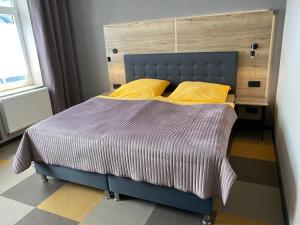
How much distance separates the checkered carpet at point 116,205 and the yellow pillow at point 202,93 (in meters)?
0.77

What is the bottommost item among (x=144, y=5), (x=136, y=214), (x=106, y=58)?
(x=136, y=214)

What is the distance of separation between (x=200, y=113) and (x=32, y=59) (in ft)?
9.47

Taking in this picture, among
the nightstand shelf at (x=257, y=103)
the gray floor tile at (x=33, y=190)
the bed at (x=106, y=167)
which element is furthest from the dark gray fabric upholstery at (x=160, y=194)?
the nightstand shelf at (x=257, y=103)

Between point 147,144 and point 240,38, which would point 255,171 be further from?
point 240,38

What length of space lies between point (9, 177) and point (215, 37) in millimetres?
2950

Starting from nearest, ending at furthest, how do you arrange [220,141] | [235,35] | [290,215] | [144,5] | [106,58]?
[290,215] → [220,141] → [235,35] → [144,5] → [106,58]

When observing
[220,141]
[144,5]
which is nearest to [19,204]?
[220,141]

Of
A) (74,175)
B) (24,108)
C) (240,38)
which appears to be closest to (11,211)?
(74,175)

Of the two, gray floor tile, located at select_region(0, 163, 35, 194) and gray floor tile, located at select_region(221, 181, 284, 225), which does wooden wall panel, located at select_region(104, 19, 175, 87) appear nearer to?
gray floor tile, located at select_region(0, 163, 35, 194)

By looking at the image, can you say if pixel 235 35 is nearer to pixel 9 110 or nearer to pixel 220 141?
pixel 220 141

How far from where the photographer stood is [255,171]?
2350 millimetres

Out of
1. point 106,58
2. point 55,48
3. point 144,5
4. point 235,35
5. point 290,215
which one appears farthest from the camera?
point 106,58

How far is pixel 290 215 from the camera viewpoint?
156cm

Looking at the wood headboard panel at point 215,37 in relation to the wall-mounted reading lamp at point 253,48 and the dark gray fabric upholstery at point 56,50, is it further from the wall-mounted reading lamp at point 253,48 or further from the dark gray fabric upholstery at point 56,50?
the dark gray fabric upholstery at point 56,50
